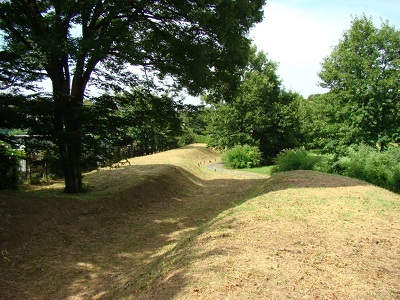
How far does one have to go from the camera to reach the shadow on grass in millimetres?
5082

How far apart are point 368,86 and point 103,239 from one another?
13.5m

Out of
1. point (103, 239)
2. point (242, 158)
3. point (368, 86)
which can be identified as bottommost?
point (103, 239)

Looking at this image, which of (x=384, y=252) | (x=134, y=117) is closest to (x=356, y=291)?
(x=384, y=252)

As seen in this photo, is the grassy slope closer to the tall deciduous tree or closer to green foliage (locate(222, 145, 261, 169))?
the tall deciduous tree

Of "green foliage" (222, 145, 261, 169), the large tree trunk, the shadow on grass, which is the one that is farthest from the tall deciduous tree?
"green foliage" (222, 145, 261, 169)

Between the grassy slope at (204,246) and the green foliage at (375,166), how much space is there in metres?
3.93

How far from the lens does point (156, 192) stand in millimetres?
12906

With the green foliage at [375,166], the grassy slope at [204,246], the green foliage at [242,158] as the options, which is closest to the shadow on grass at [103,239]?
the grassy slope at [204,246]

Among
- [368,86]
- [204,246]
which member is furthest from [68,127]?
[368,86]

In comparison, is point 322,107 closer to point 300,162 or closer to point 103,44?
point 300,162

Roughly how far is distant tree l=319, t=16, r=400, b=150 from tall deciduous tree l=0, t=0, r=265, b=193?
259 inches

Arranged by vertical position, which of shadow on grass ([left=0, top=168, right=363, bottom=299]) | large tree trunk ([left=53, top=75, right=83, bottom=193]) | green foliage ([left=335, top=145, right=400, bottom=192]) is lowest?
shadow on grass ([left=0, top=168, right=363, bottom=299])

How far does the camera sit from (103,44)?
28.0 ft

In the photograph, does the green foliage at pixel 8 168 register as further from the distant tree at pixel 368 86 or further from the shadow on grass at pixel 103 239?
the distant tree at pixel 368 86
